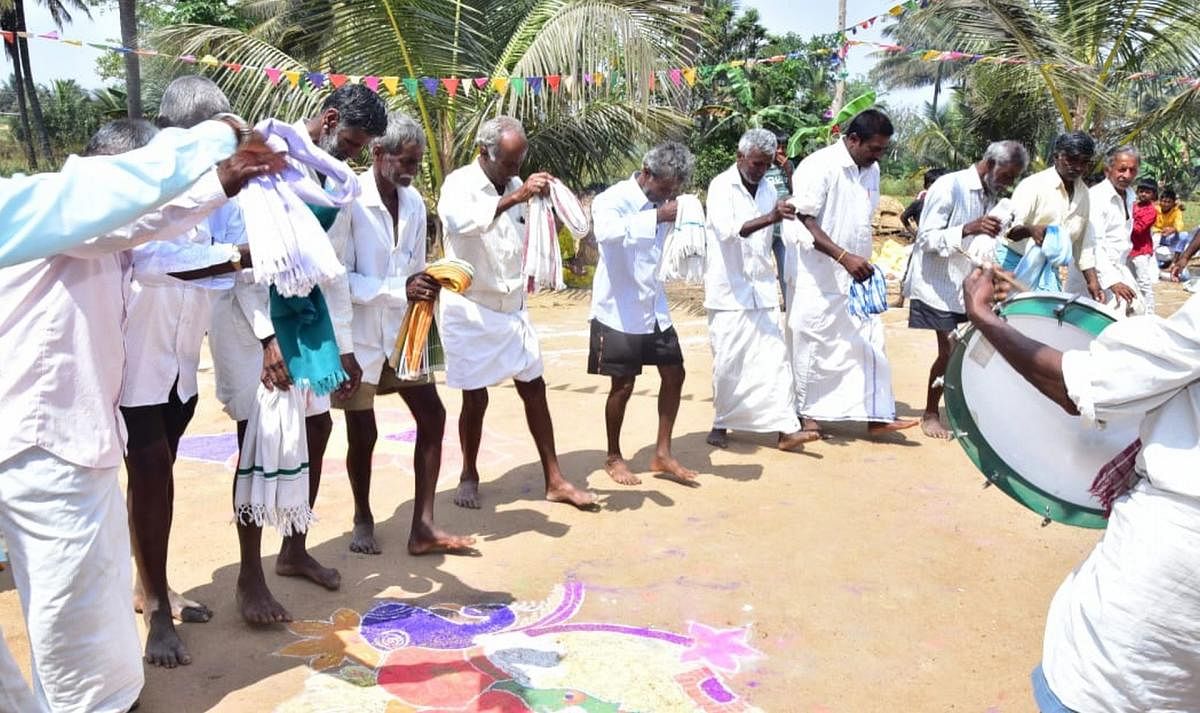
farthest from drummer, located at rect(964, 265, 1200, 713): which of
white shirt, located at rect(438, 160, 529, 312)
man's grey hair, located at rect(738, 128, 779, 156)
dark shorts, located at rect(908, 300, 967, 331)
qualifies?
dark shorts, located at rect(908, 300, 967, 331)

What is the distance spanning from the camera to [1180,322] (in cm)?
195

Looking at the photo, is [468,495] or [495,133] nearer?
[495,133]

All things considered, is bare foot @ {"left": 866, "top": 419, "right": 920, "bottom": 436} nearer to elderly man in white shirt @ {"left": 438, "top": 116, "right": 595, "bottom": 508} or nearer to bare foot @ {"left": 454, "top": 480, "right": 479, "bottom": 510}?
elderly man in white shirt @ {"left": 438, "top": 116, "right": 595, "bottom": 508}

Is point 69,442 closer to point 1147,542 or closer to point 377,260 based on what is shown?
point 377,260

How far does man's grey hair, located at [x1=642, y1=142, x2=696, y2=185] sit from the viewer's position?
211 inches

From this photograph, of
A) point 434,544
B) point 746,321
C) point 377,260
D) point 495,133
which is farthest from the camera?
point 746,321

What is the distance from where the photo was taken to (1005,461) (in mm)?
2707

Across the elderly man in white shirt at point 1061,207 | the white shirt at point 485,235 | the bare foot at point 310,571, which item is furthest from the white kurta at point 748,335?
the bare foot at point 310,571

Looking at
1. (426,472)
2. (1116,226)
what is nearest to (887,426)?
(1116,226)

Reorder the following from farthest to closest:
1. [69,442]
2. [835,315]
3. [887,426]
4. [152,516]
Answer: [887,426] → [835,315] → [152,516] → [69,442]

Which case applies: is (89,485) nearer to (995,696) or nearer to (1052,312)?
(1052,312)

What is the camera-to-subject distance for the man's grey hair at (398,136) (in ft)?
13.9

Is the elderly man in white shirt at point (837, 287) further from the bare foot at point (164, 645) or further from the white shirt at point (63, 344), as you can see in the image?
the white shirt at point (63, 344)

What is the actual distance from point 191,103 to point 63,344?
3.79 feet
